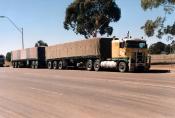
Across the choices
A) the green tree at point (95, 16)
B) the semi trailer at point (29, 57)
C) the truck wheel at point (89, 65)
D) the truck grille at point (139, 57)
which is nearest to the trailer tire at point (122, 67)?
the truck grille at point (139, 57)

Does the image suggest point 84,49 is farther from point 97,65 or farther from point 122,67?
point 122,67

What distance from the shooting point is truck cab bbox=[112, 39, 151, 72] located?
3991cm

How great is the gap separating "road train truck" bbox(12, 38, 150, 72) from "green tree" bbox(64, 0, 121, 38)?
2203 centimetres

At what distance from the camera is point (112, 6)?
269ft

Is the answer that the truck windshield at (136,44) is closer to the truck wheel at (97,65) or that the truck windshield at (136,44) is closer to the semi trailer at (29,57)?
the truck wheel at (97,65)

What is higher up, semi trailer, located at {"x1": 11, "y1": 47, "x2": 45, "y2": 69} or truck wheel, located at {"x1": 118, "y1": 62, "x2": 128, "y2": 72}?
semi trailer, located at {"x1": 11, "y1": 47, "x2": 45, "y2": 69}

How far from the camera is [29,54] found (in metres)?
64.0

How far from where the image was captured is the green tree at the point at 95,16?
3199 inches

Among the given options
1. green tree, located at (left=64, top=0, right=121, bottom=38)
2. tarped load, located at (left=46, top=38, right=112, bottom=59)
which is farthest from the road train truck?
green tree, located at (left=64, top=0, right=121, bottom=38)

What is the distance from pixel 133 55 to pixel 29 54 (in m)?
26.3

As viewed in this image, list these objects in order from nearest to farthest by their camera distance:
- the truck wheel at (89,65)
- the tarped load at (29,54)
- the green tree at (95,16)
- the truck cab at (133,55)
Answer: the truck cab at (133,55), the truck wheel at (89,65), the tarped load at (29,54), the green tree at (95,16)

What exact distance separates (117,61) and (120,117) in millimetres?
29214

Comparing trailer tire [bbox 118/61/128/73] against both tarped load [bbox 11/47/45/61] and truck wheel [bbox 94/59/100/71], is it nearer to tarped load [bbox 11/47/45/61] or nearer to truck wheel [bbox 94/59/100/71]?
truck wheel [bbox 94/59/100/71]

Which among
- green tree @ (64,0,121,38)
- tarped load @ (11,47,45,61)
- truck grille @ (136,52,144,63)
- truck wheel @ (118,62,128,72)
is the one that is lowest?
truck wheel @ (118,62,128,72)
